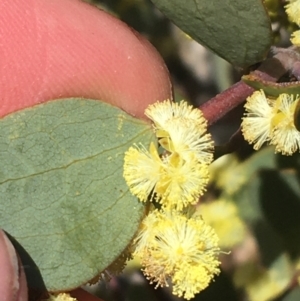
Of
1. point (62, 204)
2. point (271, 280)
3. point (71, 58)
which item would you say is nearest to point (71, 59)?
point (71, 58)

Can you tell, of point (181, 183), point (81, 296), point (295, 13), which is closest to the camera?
point (181, 183)

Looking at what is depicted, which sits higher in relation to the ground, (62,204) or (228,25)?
(228,25)

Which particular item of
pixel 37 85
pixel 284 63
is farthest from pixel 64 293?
pixel 284 63

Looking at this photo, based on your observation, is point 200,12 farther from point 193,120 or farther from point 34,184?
point 34,184

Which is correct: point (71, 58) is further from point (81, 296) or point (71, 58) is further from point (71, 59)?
point (81, 296)

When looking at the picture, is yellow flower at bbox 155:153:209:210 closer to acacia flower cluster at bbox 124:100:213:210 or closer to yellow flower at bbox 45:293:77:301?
acacia flower cluster at bbox 124:100:213:210

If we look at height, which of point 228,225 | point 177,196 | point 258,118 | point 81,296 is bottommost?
point 81,296
